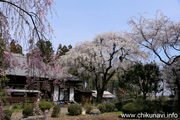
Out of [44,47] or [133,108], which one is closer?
[44,47]

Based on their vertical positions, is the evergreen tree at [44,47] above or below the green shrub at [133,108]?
above

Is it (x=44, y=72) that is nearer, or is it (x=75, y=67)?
(x=44, y=72)

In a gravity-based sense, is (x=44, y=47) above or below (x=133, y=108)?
above

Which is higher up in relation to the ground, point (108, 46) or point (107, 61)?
point (108, 46)

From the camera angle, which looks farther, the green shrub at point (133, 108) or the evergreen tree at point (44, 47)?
the green shrub at point (133, 108)

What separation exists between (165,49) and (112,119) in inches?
290

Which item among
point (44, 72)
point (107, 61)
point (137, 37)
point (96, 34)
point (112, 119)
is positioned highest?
point (96, 34)

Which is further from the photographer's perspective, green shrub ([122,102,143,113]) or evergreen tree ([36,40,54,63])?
green shrub ([122,102,143,113])

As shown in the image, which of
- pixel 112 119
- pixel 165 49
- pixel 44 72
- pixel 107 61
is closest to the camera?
pixel 44 72

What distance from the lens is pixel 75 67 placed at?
20.9m

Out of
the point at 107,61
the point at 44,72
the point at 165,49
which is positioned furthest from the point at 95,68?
the point at 44,72

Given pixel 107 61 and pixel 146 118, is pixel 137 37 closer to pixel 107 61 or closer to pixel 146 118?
pixel 107 61

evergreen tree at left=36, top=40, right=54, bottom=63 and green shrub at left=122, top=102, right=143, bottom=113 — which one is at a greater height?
evergreen tree at left=36, top=40, right=54, bottom=63

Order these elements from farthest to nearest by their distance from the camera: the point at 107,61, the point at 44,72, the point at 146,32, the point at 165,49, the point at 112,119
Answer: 1. the point at 107,61
2. the point at 146,32
3. the point at 165,49
4. the point at 112,119
5. the point at 44,72
